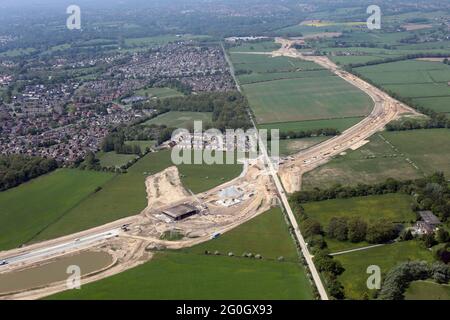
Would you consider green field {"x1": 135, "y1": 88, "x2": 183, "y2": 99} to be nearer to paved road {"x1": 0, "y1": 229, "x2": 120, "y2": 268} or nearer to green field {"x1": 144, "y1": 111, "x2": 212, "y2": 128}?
green field {"x1": 144, "y1": 111, "x2": 212, "y2": 128}

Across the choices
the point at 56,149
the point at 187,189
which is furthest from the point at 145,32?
the point at 187,189

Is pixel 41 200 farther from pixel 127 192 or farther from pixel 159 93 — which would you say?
pixel 159 93

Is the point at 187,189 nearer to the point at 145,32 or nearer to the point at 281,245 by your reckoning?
the point at 281,245

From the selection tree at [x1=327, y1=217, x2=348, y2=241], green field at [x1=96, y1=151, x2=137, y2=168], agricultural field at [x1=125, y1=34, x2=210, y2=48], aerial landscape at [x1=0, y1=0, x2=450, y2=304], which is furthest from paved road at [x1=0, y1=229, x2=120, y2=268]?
agricultural field at [x1=125, y1=34, x2=210, y2=48]

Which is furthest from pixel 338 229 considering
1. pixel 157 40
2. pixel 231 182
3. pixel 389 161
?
pixel 157 40

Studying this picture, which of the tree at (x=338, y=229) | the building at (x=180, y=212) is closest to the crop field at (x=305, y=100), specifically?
the building at (x=180, y=212)
